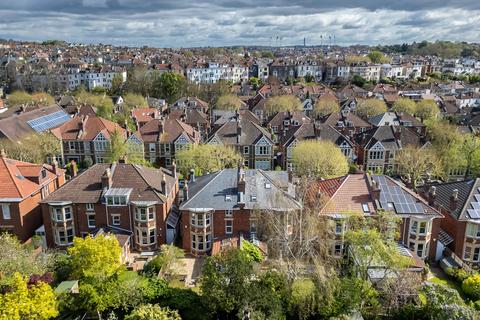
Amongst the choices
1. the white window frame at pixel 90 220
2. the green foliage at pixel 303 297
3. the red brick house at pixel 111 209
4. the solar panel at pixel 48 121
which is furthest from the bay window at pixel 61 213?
the solar panel at pixel 48 121

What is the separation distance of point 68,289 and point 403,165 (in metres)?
47.6

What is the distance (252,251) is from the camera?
35.4 m

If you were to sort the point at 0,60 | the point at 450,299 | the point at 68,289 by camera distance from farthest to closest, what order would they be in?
the point at 0,60
the point at 68,289
the point at 450,299

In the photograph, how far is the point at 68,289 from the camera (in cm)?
3052

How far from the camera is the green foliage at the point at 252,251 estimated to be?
114 feet

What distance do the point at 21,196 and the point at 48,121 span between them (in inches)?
1682

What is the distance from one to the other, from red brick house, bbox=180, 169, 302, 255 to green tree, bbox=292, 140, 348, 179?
46.8 ft

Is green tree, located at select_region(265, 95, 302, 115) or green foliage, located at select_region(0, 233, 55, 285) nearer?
green foliage, located at select_region(0, 233, 55, 285)

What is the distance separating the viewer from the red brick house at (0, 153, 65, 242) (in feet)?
129

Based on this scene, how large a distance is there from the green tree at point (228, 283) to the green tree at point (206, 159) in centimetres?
2883

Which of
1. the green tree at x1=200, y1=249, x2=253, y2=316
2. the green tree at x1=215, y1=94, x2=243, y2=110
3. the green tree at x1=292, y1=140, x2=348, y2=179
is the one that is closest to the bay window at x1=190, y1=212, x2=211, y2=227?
the green tree at x1=200, y1=249, x2=253, y2=316

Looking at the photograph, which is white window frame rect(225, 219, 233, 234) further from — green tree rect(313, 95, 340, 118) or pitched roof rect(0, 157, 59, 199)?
green tree rect(313, 95, 340, 118)

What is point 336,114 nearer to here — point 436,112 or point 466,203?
point 436,112

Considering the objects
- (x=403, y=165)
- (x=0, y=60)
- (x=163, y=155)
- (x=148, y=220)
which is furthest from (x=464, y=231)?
(x=0, y=60)
